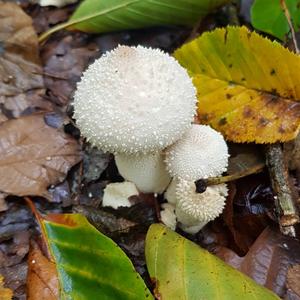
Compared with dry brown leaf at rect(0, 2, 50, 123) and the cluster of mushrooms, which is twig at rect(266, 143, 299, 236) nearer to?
the cluster of mushrooms

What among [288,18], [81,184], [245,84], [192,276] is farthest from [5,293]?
[288,18]

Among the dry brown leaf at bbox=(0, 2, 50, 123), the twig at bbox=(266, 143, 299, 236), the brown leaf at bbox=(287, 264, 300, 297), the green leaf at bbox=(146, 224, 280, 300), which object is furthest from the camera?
the dry brown leaf at bbox=(0, 2, 50, 123)

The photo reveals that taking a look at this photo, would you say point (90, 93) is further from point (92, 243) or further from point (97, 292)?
point (97, 292)

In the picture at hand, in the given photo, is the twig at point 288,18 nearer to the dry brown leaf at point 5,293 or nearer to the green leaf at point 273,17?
the green leaf at point 273,17

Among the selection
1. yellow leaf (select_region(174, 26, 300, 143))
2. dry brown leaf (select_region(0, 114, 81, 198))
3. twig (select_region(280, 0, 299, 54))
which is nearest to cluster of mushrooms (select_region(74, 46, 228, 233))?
yellow leaf (select_region(174, 26, 300, 143))

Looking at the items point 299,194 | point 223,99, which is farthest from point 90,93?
point 299,194

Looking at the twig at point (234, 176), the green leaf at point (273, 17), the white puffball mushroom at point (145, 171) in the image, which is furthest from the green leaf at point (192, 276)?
the green leaf at point (273, 17)
